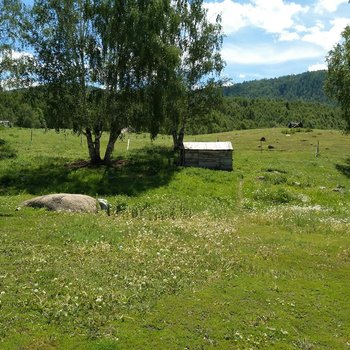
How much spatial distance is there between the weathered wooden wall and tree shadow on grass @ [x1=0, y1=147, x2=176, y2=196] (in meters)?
1.95

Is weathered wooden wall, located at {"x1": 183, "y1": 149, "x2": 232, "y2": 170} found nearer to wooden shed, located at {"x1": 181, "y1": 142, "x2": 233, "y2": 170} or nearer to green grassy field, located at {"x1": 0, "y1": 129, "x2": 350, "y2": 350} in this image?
wooden shed, located at {"x1": 181, "y1": 142, "x2": 233, "y2": 170}

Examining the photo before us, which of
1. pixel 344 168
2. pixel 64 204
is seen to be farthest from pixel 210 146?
pixel 64 204

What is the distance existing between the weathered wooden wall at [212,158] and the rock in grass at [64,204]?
17.7m

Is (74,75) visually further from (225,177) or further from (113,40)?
(225,177)

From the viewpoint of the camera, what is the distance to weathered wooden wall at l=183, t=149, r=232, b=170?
41062 millimetres

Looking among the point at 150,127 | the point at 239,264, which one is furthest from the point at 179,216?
the point at 150,127

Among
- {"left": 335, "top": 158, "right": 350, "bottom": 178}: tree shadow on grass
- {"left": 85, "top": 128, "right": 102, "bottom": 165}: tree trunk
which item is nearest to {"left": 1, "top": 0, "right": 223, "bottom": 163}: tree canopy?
{"left": 85, "top": 128, "right": 102, "bottom": 165}: tree trunk

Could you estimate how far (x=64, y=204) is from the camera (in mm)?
23812

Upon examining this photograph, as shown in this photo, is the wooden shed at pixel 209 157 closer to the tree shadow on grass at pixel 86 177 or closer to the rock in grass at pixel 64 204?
the tree shadow on grass at pixel 86 177

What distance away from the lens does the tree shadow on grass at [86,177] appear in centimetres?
3150

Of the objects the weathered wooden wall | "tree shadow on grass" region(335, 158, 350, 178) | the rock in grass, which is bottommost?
"tree shadow on grass" region(335, 158, 350, 178)

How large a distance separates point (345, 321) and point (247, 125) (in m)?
182

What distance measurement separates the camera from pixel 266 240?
20.3m

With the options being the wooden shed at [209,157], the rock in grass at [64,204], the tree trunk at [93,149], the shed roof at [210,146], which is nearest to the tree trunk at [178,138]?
the shed roof at [210,146]
